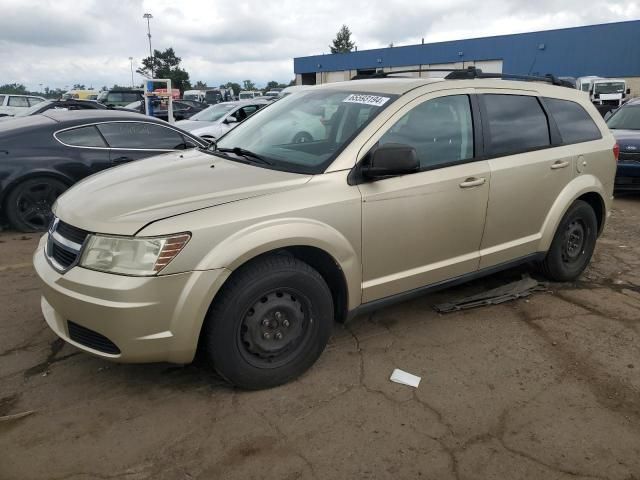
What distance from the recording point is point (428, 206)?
11.4ft

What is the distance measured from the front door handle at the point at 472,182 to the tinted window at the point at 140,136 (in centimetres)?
446

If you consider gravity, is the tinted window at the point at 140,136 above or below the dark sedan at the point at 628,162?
above

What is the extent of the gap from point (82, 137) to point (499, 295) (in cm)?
523

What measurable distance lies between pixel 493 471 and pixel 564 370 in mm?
1208

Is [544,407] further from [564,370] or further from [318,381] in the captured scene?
[318,381]

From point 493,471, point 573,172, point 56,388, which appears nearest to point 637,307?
point 573,172

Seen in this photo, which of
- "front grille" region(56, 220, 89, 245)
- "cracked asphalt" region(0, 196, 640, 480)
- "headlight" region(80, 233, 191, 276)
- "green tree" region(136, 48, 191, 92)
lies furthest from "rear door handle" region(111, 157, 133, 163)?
"green tree" region(136, 48, 191, 92)

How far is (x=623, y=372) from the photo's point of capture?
11.1ft

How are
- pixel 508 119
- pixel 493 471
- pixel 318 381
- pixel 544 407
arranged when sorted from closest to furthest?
pixel 493 471 < pixel 544 407 < pixel 318 381 < pixel 508 119

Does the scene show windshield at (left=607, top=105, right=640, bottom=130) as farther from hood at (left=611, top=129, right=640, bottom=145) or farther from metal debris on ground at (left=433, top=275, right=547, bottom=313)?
metal debris on ground at (left=433, top=275, right=547, bottom=313)

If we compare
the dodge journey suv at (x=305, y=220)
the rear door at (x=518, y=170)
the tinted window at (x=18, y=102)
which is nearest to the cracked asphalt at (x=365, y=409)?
the dodge journey suv at (x=305, y=220)

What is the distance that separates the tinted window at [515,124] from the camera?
12.9 ft

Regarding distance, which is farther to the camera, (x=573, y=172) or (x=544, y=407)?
(x=573, y=172)

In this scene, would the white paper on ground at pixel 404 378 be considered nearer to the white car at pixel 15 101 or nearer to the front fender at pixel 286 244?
the front fender at pixel 286 244
